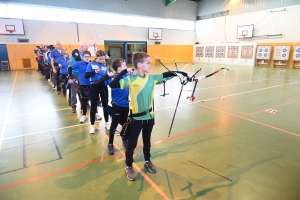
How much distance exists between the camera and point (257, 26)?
16.3 meters

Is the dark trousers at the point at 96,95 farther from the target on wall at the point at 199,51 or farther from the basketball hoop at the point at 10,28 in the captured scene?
the target on wall at the point at 199,51

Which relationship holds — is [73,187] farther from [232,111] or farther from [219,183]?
[232,111]

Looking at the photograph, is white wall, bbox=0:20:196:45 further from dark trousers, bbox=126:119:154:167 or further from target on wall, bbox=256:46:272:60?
dark trousers, bbox=126:119:154:167

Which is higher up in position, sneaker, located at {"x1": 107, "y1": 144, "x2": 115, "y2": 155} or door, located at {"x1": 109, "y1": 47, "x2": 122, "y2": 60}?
door, located at {"x1": 109, "y1": 47, "x2": 122, "y2": 60}

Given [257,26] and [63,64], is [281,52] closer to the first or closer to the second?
[257,26]

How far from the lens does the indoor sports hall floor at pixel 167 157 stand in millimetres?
2010

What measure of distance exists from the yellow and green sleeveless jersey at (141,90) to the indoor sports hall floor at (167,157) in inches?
31.2

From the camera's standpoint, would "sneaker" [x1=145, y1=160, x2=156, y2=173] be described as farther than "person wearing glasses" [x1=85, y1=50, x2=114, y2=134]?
No

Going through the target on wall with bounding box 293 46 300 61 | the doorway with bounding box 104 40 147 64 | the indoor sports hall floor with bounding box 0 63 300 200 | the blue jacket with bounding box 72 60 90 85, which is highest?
the doorway with bounding box 104 40 147 64

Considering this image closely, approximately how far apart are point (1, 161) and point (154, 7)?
18948mm

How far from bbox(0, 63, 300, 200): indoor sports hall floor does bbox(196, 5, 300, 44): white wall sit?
12919 millimetres

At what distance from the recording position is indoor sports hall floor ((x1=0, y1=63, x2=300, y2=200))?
79.1 inches

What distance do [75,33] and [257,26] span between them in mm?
15067

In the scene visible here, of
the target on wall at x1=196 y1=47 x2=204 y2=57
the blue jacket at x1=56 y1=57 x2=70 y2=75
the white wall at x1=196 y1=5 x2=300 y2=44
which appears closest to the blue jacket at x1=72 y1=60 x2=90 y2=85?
the blue jacket at x1=56 y1=57 x2=70 y2=75
